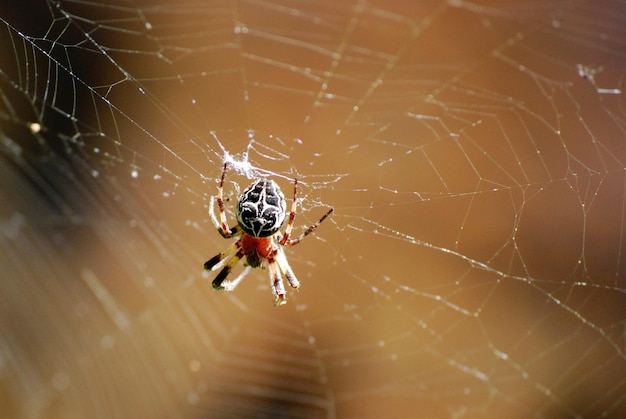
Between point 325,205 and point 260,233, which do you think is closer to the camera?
point 260,233

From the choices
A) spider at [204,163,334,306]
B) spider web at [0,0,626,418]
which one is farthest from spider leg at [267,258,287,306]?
spider web at [0,0,626,418]

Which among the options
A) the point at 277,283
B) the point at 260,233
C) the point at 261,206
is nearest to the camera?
the point at 261,206

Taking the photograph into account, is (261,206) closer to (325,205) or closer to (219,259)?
(325,205)

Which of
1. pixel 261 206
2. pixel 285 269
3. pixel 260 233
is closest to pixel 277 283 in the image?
pixel 285 269

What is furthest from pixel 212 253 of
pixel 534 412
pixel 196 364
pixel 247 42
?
pixel 534 412

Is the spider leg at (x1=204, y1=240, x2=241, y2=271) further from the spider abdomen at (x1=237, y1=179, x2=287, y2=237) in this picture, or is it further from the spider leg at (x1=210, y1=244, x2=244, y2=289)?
the spider abdomen at (x1=237, y1=179, x2=287, y2=237)

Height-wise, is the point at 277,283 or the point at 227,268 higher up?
the point at 227,268

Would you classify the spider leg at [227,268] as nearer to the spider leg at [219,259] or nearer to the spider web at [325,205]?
the spider leg at [219,259]

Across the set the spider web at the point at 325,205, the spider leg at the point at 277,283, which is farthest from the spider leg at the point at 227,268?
the spider web at the point at 325,205
